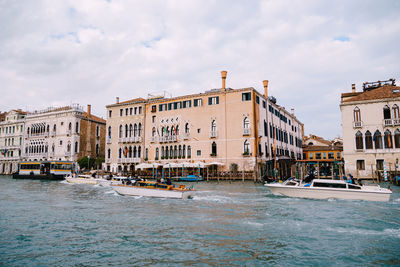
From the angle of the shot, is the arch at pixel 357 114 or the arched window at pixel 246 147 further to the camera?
the arched window at pixel 246 147

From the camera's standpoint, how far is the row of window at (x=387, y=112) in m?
30.7

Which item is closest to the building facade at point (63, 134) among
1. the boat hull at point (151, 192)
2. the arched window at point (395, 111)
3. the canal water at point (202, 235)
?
the boat hull at point (151, 192)

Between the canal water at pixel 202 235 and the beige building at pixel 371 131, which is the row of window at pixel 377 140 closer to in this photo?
the beige building at pixel 371 131

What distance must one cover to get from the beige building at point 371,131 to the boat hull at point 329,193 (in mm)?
16557

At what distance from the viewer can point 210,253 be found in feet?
24.6

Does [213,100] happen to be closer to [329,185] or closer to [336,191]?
[329,185]

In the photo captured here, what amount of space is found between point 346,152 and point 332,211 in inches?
853

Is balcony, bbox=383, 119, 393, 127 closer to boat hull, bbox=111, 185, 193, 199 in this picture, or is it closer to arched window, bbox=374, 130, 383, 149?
arched window, bbox=374, 130, 383, 149

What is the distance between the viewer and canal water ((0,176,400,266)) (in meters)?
7.14

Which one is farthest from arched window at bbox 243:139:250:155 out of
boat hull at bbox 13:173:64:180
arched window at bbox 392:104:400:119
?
boat hull at bbox 13:173:64:180

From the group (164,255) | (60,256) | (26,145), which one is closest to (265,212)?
(164,255)

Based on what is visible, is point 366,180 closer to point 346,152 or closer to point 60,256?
point 346,152

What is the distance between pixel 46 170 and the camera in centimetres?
4225

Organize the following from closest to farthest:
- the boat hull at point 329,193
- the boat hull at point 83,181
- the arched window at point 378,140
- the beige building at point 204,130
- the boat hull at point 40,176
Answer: the boat hull at point 329,193 < the arched window at point 378,140 < the boat hull at point 83,181 < the beige building at point 204,130 < the boat hull at point 40,176
